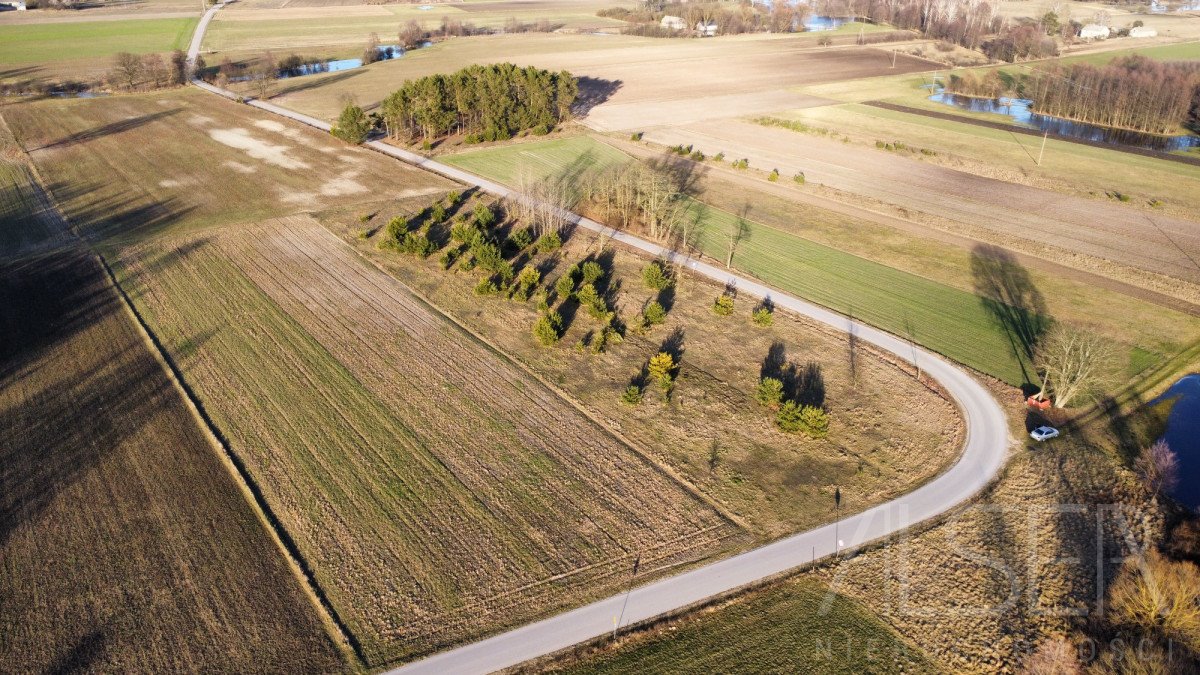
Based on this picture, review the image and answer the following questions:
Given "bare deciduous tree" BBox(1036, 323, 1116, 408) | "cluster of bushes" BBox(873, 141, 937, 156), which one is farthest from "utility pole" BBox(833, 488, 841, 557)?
"cluster of bushes" BBox(873, 141, 937, 156)

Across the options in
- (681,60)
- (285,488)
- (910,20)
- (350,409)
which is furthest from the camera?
(910,20)

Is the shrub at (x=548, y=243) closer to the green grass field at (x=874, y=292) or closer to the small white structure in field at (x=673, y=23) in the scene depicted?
the green grass field at (x=874, y=292)

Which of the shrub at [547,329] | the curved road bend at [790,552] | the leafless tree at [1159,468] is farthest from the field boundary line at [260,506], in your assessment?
the leafless tree at [1159,468]

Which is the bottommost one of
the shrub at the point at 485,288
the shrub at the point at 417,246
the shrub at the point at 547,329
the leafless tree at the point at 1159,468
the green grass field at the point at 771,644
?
the green grass field at the point at 771,644

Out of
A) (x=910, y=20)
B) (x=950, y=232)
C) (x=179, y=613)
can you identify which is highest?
(x=910, y=20)

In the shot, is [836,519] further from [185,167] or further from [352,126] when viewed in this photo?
[185,167]

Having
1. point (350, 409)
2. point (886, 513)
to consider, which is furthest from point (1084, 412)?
point (350, 409)

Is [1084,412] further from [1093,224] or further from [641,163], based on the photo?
[641,163]
